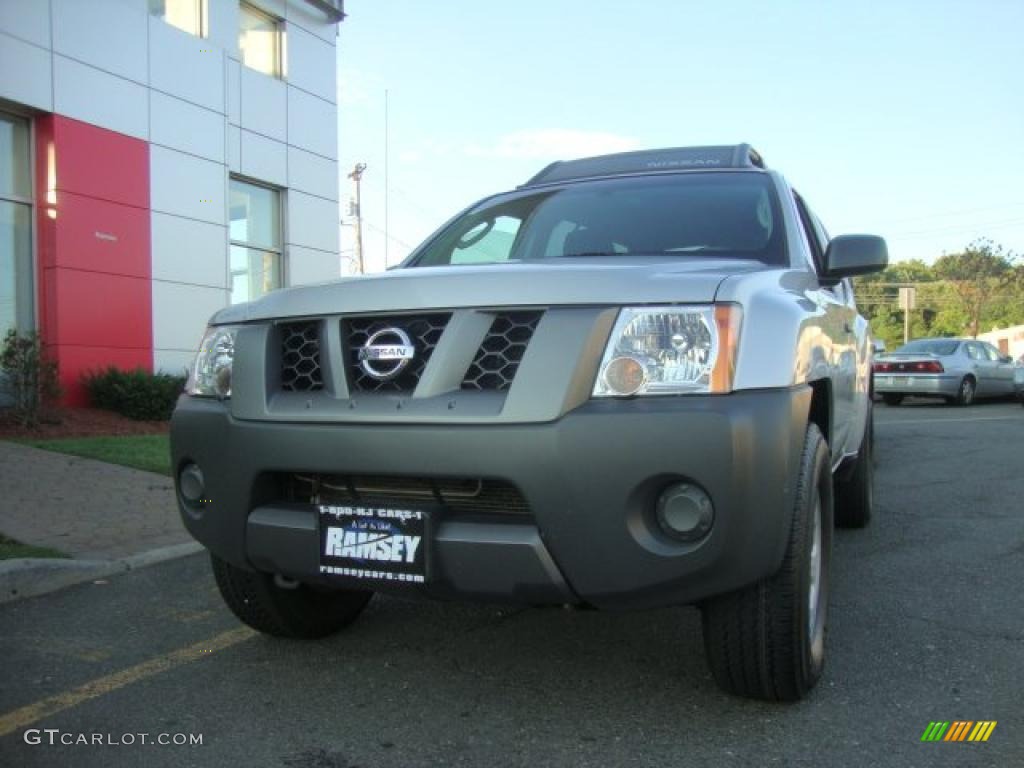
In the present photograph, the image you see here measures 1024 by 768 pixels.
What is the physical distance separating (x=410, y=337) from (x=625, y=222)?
1.60 meters

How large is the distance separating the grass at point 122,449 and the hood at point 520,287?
17.5 ft

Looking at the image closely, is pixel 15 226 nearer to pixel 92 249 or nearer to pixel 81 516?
pixel 92 249

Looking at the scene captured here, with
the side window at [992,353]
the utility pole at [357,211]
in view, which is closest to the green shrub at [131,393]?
the side window at [992,353]

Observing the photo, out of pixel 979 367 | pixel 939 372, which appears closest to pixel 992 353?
pixel 979 367

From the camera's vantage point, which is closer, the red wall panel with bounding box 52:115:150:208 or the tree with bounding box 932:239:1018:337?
the red wall panel with bounding box 52:115:150:208

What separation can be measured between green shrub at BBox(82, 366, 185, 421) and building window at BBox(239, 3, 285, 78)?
5.72m

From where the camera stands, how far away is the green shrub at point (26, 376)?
9.34 metres

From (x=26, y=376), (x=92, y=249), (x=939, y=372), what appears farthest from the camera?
(x=939, y=372)

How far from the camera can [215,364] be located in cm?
296

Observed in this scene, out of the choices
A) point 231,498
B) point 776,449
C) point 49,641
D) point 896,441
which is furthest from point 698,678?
point 896,441

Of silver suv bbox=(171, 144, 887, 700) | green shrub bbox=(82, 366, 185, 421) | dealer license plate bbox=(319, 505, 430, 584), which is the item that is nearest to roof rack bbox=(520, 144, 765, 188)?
silver suv bbox=(171, 144, 887, 700)

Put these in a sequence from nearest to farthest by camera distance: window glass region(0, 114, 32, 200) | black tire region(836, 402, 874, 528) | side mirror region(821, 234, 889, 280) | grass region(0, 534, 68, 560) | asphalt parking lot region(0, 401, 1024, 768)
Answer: asphalt parking lot region(0, 401, 1024, 768) → side mirror region(821, 234, 889, 280) → grass region(0, 534, 68, 560) → black tire region(836, 402, 874, 528) → window glass region(0, 114, 32, 200)

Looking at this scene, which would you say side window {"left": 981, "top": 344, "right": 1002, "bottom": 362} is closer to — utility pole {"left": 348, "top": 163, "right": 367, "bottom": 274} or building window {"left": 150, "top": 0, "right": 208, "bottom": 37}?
building window {"left": 150, "top": 0, "right": 208, "bottom": 37}

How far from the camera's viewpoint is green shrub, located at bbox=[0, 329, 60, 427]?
934 centimetres
